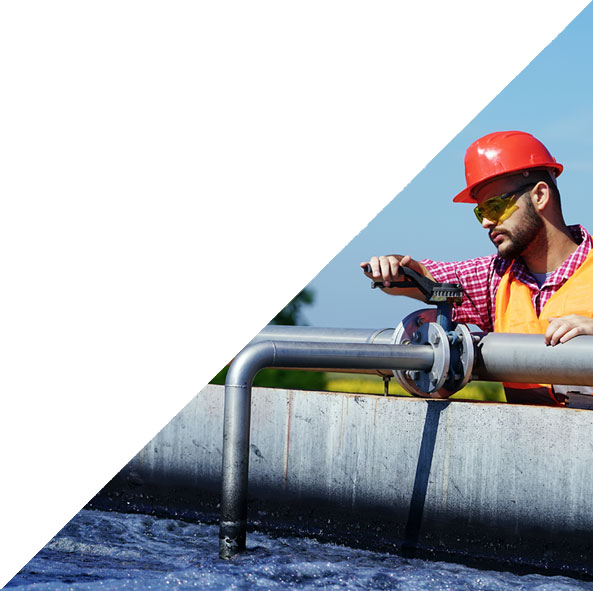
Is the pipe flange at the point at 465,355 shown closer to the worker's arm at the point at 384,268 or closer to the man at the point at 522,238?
the worker's arm at the point at 384,268

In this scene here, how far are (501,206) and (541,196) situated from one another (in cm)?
18

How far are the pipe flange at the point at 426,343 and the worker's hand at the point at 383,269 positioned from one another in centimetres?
21

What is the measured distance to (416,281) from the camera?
3562 millimetres

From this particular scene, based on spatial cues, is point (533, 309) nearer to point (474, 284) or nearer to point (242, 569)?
point (474, 284)

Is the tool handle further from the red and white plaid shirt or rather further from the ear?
the ear

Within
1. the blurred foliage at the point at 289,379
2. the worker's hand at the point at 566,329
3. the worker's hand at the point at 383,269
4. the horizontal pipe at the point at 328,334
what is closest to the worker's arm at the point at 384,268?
the worker's hand at the point at 383,269

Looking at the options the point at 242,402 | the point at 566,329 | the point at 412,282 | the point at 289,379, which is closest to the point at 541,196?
the point at 412,282

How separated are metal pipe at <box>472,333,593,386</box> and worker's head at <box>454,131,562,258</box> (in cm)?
65

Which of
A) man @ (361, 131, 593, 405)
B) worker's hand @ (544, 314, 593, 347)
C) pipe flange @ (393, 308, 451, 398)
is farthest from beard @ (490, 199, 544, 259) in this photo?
worker's hand @ (544, 314, 593, 347)

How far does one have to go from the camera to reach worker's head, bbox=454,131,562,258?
3957 millimetres

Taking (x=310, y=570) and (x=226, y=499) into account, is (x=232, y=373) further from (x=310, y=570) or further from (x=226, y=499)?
(x=310, y=570)

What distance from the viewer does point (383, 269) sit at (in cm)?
362

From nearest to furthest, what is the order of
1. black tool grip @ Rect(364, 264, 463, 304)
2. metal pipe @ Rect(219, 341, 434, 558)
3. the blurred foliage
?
metal pipe @ Rect(219, 341, 434, 558)
black tool grip @ Rect(364, 264, 463, 304)
the blurred foliage

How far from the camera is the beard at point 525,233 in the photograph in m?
3.95
